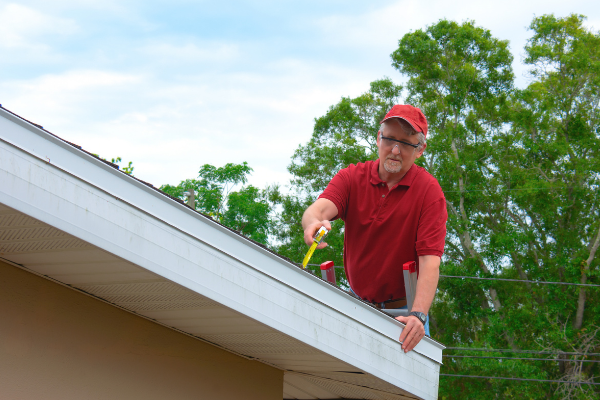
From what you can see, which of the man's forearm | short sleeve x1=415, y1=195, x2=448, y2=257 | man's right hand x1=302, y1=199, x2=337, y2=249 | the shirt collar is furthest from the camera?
the shirt collar

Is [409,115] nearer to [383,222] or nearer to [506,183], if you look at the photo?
[383,222]

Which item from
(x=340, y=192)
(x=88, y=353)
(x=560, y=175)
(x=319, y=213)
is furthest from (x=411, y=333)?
(x=560, y=175)

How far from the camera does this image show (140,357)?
8.52ft

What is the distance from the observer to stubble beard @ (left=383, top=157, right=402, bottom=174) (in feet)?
10.1

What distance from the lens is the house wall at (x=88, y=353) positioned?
2236 millimetres

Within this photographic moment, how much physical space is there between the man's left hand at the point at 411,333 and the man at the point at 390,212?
0.35 metres

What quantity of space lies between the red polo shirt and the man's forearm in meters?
0.07

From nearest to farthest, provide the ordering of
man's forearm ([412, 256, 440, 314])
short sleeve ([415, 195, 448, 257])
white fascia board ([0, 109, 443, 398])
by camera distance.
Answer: white fascia board ([0, 109, 443, 398])
man's forearm ([412, 256, 440, 314])
short sleeve ([415, 195, 448, 257])

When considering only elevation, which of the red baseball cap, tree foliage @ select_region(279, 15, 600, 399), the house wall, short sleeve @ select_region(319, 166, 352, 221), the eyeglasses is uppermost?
tree foliage @ select_region(279, 15, 600, 399)

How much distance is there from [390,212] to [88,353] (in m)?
1.47

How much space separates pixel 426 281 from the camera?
282 centimetres

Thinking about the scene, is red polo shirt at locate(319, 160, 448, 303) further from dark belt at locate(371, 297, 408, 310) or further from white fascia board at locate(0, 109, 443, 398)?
white fascia board at locate(0, 109, 443, 398)

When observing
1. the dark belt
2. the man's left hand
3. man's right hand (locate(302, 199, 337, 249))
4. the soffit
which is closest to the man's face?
man's right hand (locate(302, 199, 337, 249))

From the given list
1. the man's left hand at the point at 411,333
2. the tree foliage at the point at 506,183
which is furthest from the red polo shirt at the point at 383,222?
the tree foliage at the point at 506,183
